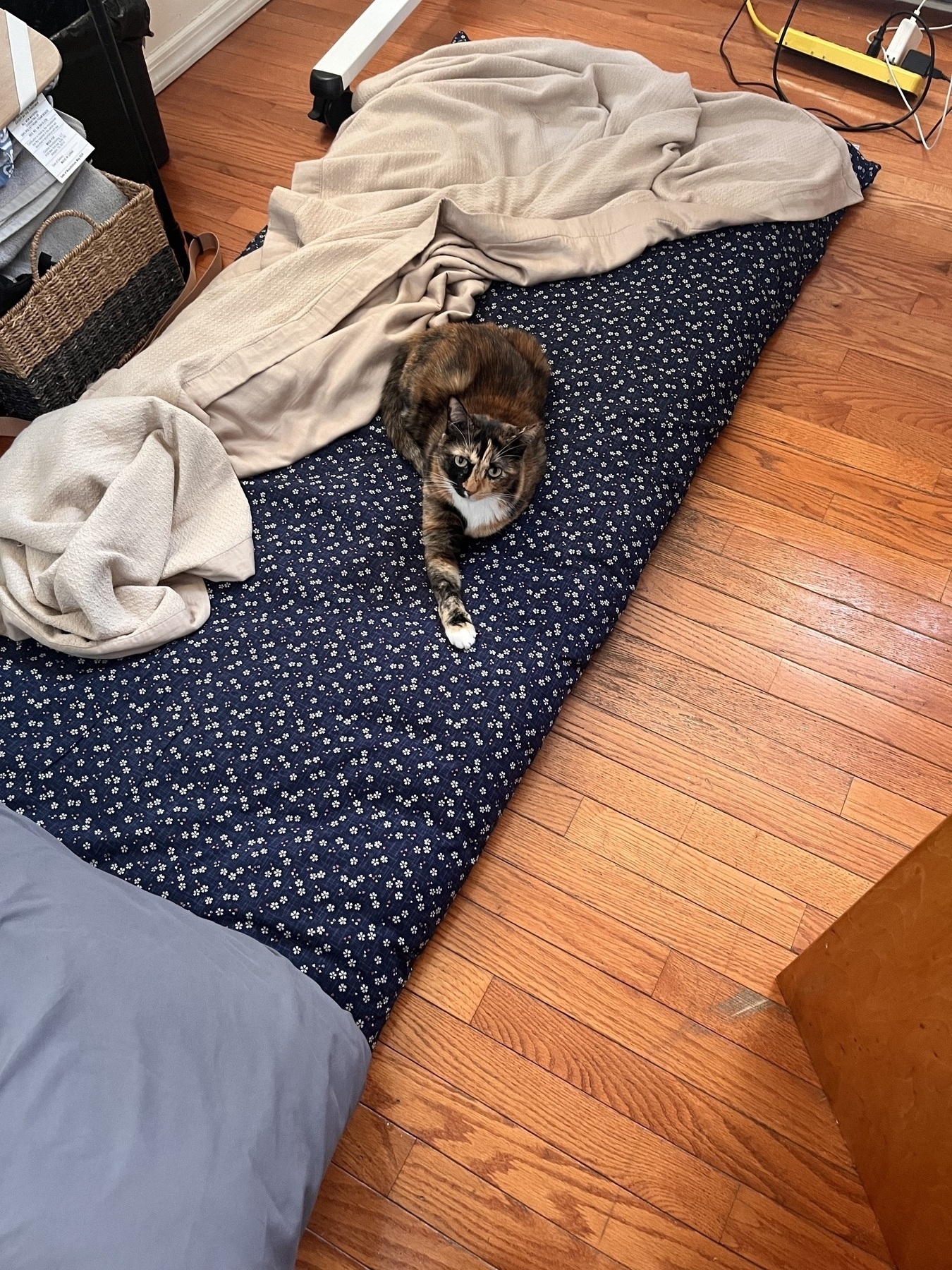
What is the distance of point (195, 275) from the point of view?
2000 millimetres

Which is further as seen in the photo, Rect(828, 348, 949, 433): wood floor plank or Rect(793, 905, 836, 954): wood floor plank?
Rect(828, 348, 949, 433): wood floor plank

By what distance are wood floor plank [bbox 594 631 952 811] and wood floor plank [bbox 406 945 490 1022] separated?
502 millimetres

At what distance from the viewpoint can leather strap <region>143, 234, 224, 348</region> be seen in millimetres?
1959

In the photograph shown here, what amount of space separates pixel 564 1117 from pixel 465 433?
1.04 metres

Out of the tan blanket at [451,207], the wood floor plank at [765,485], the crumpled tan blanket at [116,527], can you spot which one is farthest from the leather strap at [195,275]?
the wood floor plank at [765,485]

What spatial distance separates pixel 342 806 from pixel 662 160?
5.27 feet

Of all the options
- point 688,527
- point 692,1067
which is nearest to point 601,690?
point 688,527

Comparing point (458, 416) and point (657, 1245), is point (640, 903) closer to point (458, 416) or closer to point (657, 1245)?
point (657, 1245)

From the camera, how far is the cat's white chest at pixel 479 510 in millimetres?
1508

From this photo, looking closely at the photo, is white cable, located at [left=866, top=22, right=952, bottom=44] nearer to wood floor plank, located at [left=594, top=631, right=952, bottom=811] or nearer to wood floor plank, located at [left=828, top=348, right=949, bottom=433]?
wood floor plank, located at [left=828, top=348, right=949, bottom=433]

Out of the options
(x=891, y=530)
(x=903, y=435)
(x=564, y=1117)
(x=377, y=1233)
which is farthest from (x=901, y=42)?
(x=377, y=1233)

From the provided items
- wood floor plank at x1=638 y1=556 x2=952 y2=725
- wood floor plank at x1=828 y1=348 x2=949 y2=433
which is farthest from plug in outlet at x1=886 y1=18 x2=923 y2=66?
wood floor plank at x1=638 y1=556 x2=952 y2=725

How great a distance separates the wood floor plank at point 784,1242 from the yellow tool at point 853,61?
266 cm

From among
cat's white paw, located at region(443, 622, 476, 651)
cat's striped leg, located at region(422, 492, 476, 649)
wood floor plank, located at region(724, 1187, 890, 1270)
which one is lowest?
wood floor plank, located at region(724, 1187, 890, 1270)
